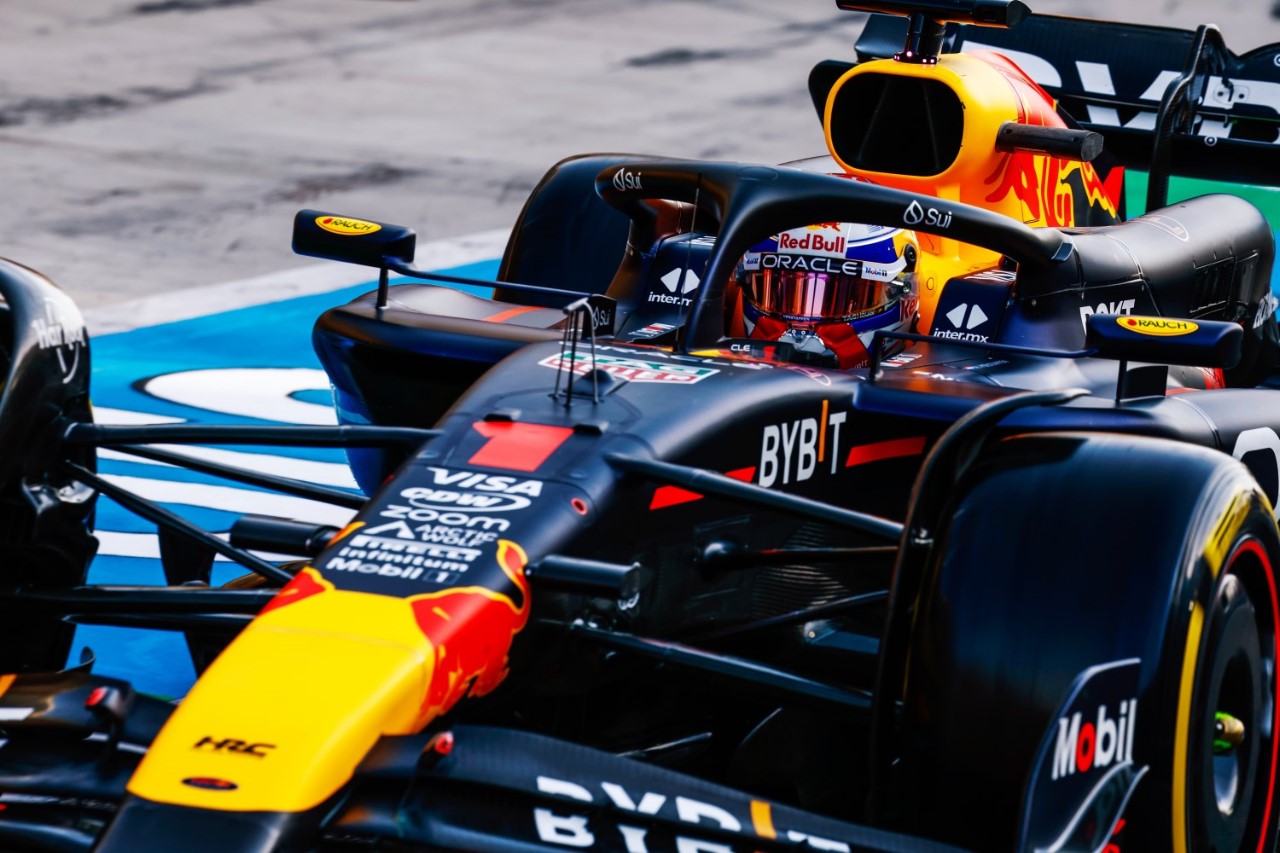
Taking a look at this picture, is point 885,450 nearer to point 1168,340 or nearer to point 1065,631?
point 1168,340

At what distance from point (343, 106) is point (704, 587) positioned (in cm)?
1049

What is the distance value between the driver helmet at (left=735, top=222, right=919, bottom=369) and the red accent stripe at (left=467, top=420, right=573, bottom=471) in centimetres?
127

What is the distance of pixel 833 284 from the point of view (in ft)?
16.0

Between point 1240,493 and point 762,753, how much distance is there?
104cm

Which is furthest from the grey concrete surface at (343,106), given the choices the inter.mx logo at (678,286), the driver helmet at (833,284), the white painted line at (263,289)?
the driver helmet at (833,284)

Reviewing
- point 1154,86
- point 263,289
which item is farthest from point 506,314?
point 263,289

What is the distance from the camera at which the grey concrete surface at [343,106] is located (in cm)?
1055

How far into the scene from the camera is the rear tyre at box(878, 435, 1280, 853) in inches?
125

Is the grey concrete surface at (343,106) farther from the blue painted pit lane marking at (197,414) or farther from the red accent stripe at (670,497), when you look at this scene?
the red accent stripe at (670,497)

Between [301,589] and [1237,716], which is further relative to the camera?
[1237,716]

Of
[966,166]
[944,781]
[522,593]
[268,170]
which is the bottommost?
[268,170]

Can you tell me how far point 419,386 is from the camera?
4.75 metres

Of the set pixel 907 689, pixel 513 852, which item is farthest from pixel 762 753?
pixel 513 852

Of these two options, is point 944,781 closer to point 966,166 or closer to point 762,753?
point 762,753
